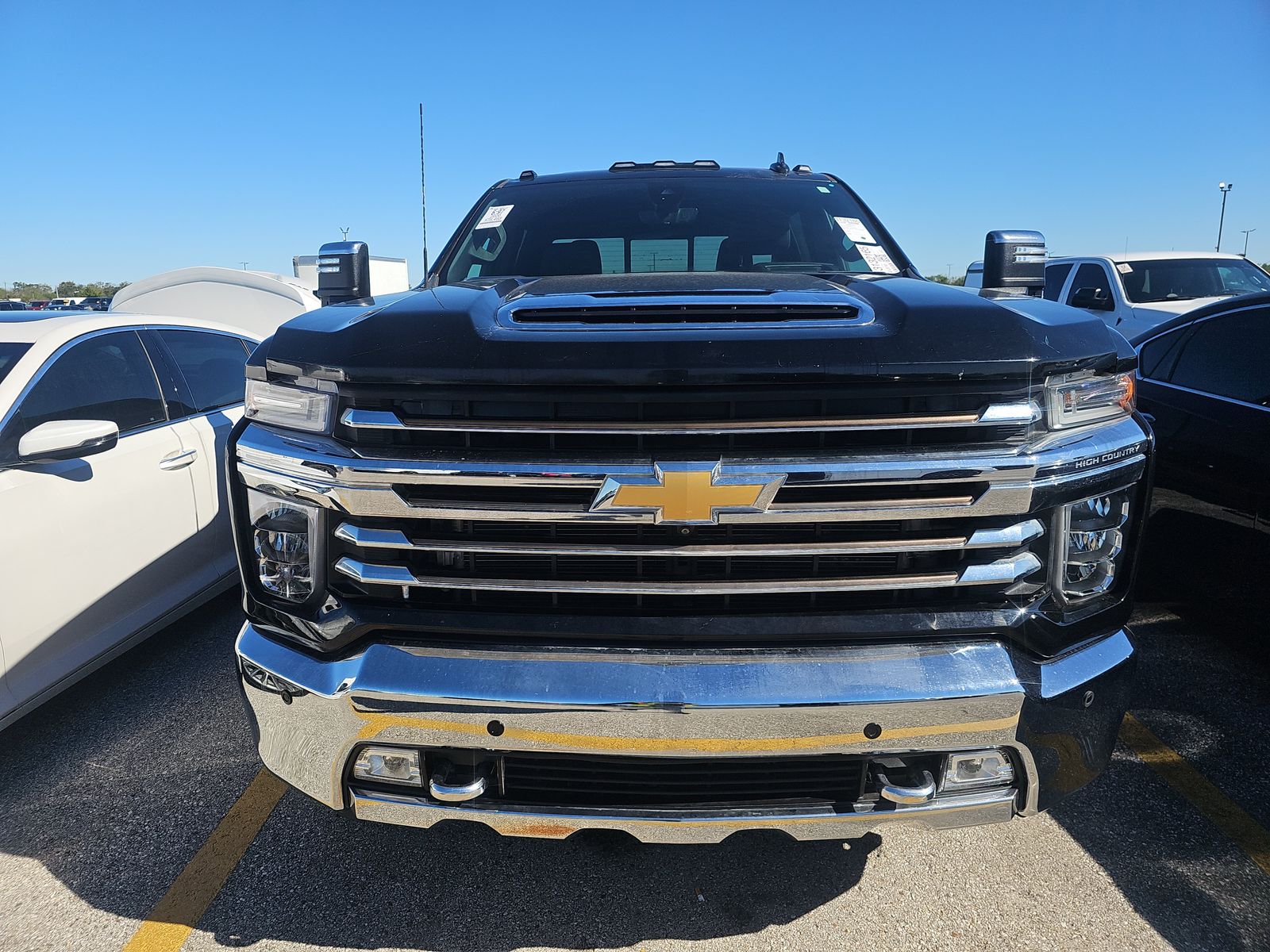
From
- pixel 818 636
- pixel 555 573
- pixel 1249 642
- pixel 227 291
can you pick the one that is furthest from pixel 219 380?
pixel 227 291

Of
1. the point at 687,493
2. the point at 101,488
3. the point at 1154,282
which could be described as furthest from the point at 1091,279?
the point at 101,488

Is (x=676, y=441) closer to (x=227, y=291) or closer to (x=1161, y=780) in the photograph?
(x=1161, y=780)

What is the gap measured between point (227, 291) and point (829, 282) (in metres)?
9.86

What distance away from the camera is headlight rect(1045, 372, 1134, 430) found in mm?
1899

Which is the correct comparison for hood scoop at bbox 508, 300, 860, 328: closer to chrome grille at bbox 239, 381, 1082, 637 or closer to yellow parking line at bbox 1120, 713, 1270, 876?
chrome grille at bbox 239, 381, 1082, 637

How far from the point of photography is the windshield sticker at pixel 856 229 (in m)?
3.39

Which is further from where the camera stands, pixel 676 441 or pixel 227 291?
pixel 227 291

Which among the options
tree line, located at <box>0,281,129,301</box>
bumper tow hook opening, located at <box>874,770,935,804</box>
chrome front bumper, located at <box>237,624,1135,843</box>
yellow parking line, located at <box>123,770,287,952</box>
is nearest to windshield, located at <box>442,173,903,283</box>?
chrome front bumper, located at <box>237,624,1135,843</box>

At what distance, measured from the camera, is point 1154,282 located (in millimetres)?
10062

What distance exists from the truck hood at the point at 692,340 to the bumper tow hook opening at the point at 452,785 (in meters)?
0.87

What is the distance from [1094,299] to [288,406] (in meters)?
9.66

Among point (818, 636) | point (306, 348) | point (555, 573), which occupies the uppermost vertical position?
point (306, 348)

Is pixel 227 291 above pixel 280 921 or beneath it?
above

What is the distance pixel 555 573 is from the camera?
6.27ft
